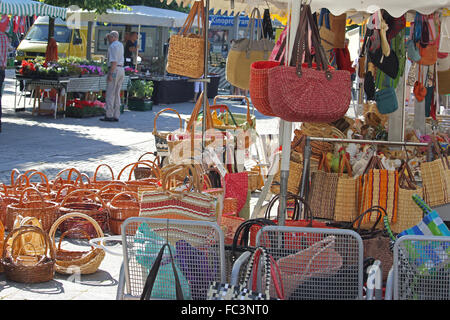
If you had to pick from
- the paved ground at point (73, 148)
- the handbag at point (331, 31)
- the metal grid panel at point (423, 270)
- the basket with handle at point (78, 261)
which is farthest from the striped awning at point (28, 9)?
the metal grid panel at point (423, 270)

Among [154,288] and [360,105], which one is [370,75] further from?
[360,105]

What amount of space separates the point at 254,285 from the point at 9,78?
2596 centimetres

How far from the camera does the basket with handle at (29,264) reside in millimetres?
4938

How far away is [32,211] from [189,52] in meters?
2.00

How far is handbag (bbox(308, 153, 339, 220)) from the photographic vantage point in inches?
217

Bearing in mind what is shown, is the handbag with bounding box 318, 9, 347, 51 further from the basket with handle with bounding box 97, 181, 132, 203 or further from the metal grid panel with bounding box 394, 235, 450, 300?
the metal grid panel with bounding box 394, 235, 450, 300

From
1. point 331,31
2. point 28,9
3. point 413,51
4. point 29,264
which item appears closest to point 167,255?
point 29,264

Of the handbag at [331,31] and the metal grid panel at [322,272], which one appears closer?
the metal grid panel at [322,272]

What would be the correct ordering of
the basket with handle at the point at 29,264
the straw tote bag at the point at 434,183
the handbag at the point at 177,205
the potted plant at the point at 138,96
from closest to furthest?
the handbag at the point at 177,205, the basket with handle at the point at 29,264, the straw tote bag at the point at 434,183, the potted plant at the point at 138,96

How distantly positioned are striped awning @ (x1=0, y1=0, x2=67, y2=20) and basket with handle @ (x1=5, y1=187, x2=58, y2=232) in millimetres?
10636

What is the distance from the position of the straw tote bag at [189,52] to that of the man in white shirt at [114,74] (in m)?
9.21

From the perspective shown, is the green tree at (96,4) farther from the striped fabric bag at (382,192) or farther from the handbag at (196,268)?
the handbag at (196,268)
